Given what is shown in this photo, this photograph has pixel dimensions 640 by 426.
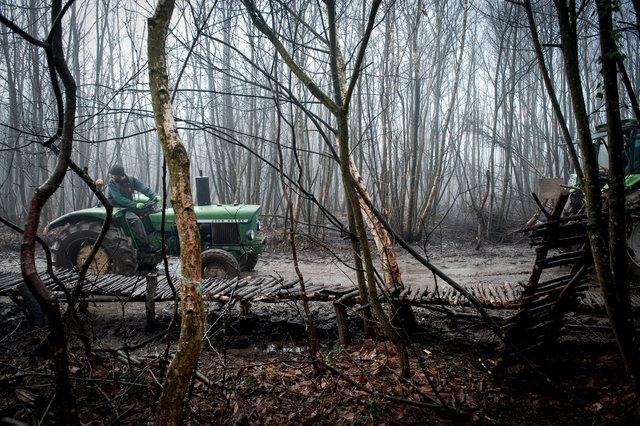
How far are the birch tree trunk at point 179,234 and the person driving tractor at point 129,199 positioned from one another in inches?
171

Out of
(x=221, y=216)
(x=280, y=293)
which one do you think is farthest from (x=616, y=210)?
(x=221, y=216)

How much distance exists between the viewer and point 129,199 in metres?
5.83

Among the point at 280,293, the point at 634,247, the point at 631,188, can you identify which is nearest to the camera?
the point at 280,293

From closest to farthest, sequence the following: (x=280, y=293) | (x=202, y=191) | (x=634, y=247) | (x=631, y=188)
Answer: (x=280, y=293), (x=631, y=188), (x=634, y=247), (x=202, y=191)

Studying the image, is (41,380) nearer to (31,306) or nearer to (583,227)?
(31,306)

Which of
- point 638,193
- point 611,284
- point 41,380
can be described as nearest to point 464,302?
point 611,284

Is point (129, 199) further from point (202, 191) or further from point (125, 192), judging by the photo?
point (202, 191)

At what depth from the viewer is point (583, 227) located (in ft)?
7.71

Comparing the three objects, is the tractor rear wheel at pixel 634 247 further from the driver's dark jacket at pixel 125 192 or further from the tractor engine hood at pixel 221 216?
the driver's dark jacket at pixel 125 192

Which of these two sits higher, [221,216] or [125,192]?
[125,192]

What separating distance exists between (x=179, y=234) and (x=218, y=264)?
13.8 feet

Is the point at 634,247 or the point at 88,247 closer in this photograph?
the point at 634,247

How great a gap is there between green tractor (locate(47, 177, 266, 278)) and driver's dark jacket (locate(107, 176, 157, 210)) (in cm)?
15

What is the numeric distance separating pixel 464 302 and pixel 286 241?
6.20 meters
